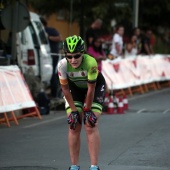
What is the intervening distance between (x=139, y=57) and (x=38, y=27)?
419 centimetres

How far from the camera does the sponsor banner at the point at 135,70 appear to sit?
2019 centimetres

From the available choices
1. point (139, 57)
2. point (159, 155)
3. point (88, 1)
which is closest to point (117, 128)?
point (159, 155)

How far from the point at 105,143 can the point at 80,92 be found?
296 centimetres

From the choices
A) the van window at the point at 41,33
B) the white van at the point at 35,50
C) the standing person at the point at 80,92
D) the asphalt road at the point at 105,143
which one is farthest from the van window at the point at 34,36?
the standing person at the point at 80,92

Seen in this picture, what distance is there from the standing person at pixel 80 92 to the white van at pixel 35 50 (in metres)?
9.96

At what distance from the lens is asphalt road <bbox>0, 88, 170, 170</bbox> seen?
32.1ft

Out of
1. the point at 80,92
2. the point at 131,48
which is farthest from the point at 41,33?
the point at 80,92

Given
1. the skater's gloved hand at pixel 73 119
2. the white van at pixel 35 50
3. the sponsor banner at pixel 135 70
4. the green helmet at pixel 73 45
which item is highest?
the green helmet at pixel 73 45

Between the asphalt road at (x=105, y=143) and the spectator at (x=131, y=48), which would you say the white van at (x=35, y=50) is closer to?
the asphalt road at (x=105, y=143)

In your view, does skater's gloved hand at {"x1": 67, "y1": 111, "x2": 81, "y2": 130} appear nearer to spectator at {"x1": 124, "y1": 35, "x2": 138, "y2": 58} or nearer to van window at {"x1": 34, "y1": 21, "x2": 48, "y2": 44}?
van window at {"x1": 34, "y1": 21, "x2": 48, "y2": 44}

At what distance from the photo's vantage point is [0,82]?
1414 cm

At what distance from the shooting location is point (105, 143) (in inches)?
461

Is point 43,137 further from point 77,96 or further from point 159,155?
point 77,96

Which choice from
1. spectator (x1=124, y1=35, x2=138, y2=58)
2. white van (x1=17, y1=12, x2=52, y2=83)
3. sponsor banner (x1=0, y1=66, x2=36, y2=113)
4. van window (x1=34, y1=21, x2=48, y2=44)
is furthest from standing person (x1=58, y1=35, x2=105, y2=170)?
spectator (x1=124, y1=35, x2=138, y2=58)
